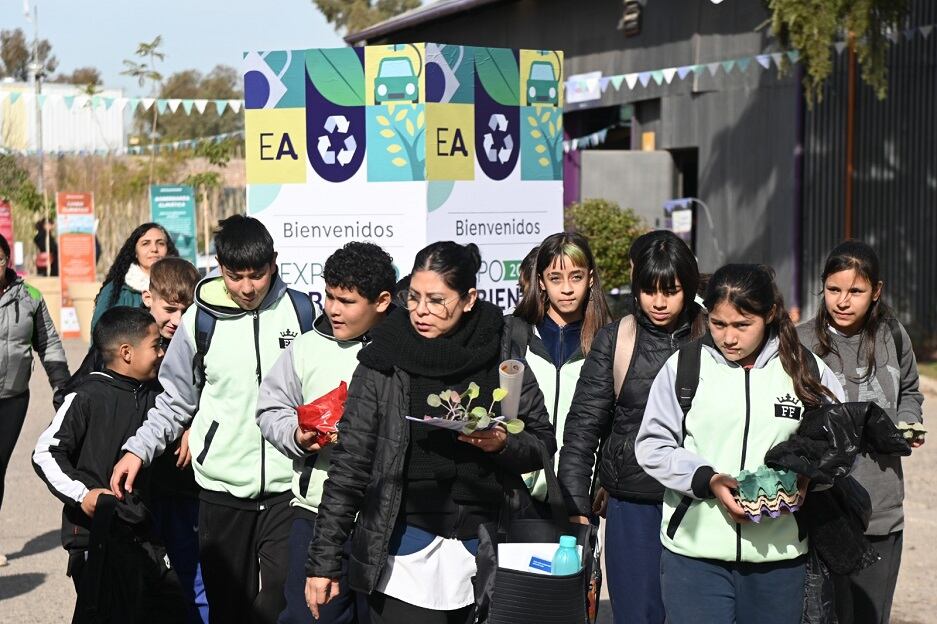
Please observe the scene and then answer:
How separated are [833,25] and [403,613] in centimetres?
982

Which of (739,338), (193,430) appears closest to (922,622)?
(739,338)

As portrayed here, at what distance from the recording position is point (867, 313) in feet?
16.5

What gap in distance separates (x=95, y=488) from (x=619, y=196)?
615 inches

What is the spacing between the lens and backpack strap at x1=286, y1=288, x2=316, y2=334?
17.1 ft

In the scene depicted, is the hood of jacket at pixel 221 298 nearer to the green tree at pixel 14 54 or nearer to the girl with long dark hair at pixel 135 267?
the girl with long dark hair at pixel 135 267

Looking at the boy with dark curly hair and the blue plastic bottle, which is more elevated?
the boy with dark curly hair

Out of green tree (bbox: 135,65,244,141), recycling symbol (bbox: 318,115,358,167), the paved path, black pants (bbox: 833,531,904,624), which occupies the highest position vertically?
green tree (bbox: 135,65,244,141)

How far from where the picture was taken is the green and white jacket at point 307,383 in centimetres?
470

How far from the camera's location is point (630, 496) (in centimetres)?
471

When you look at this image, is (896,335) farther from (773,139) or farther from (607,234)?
(773,139)

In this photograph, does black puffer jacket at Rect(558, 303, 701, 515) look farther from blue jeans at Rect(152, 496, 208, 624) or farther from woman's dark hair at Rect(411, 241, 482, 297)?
blue jeans at Rect(152, 496, 208, 624)

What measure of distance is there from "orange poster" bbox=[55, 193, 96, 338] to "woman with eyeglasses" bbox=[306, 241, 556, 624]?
16.6 meters

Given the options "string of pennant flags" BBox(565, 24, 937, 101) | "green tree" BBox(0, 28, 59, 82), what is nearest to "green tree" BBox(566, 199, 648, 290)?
"string of pennant flags" BBox(565, 24, 937, 101)

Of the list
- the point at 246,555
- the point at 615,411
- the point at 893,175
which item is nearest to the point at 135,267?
the point at 246,555
